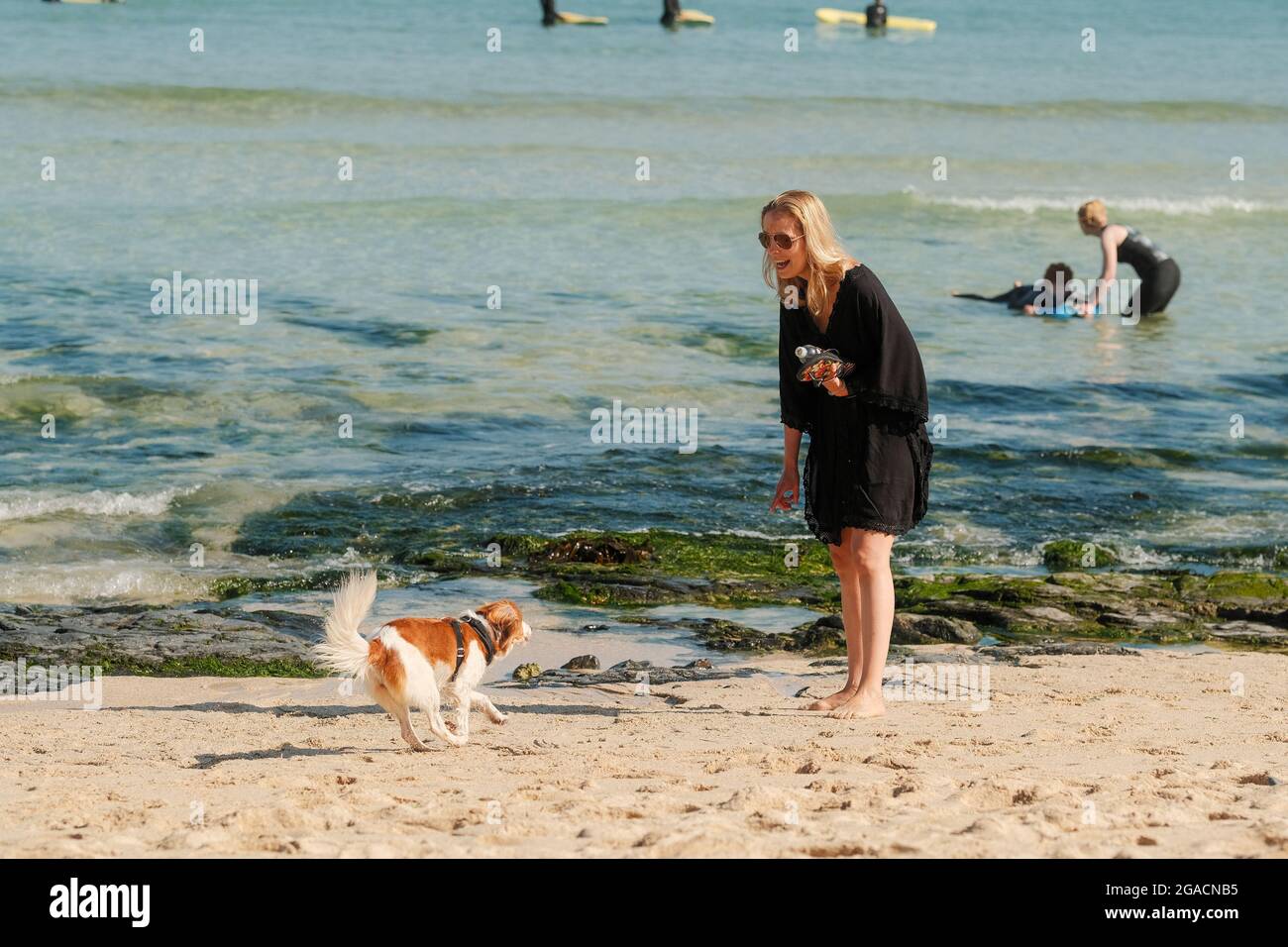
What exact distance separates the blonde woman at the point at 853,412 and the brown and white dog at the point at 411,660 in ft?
4.44

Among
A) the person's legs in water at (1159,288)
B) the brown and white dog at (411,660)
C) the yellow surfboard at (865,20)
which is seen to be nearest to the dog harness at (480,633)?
the brown and white dog at (411,660)

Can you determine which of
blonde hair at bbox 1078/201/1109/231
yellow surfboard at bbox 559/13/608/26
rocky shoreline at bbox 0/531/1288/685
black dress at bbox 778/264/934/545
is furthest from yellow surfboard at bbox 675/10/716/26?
black dress at bbox 778/264/934/545

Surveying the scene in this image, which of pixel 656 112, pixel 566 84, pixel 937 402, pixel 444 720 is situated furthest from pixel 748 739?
pixel 566 84

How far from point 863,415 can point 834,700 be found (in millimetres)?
1136

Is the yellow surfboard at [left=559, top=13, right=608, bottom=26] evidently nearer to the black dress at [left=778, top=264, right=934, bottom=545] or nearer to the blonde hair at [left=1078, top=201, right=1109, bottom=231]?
the blonde hair at [left=1078, top=201, right=1109, bottom=231]

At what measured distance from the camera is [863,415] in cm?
553

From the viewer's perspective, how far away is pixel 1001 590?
8.34 meters

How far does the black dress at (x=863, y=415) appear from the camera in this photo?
542cm

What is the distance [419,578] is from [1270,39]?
55.4 meters

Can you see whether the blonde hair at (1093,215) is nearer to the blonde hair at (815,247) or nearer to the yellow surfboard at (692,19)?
the blonde hair at (815,247)

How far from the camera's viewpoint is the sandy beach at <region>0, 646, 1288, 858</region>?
396 centimetres

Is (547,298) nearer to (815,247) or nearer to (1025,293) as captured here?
(1025,293)

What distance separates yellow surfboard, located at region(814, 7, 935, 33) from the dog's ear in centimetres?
5102
